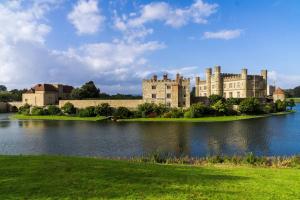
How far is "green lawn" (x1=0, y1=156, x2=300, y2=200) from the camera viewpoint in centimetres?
797

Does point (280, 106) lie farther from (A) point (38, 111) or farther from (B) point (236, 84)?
(A) point (38, 111)

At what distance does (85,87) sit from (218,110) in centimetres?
3833

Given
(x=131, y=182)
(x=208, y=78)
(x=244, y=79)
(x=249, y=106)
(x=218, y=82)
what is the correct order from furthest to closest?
1. (x=208, y=78)
2. (x=218, y=82)
3. (x=244, y=79)
4. (x=249, y=106)
5. (x=131, y=182)

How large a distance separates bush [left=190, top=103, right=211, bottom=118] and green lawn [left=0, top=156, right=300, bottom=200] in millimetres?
43862

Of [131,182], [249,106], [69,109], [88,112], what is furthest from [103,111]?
[131,182]

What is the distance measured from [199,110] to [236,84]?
810 inches

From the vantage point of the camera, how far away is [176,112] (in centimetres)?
5688

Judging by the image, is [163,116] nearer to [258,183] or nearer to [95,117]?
[95,117]

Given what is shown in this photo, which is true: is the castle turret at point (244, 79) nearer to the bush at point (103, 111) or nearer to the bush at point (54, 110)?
the bush at point (103, 111)

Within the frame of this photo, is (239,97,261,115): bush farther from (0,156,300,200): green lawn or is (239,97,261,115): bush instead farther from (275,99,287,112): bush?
(0,156,300,200): green lawn

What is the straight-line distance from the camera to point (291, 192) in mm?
8609

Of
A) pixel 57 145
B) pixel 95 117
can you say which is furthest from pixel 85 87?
pixel 57 145

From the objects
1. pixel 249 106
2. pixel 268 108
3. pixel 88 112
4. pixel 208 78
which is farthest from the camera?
pixel 208 78

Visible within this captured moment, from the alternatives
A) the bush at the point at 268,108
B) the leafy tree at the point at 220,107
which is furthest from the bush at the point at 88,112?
the bush at the point at 268,108
